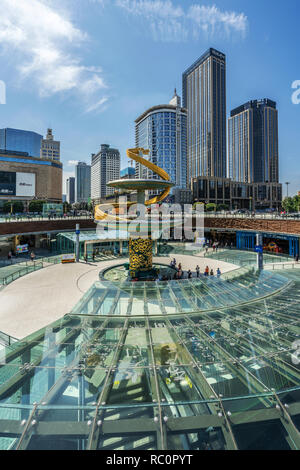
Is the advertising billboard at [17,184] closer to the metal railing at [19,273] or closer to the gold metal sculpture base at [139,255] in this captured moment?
the metal railing at [19,273]

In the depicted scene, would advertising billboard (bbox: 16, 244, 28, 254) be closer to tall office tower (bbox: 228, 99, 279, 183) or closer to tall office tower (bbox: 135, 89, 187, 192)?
tall office tower (bbox: 135, 89, 187, 192)

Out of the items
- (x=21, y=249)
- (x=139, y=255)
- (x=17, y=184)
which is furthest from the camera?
(x=17, y=184)

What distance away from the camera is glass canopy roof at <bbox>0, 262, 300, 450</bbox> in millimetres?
5109

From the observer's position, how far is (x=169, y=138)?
138 m

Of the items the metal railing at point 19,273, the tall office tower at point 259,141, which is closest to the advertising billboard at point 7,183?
the metal railing at point 19,273

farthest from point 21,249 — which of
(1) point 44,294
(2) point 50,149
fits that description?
(2) point 50,149

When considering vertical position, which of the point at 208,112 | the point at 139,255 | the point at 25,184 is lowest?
the point at 139,255

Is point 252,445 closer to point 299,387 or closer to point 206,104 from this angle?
point 299,387

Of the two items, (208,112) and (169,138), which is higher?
(208,112)

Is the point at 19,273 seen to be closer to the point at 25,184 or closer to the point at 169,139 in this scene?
the point at 25,184

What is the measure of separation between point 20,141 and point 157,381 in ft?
710

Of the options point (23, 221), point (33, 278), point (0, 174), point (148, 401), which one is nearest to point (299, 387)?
point (148, 401)

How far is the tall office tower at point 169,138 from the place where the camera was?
137125 millimetres
